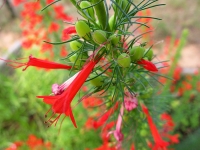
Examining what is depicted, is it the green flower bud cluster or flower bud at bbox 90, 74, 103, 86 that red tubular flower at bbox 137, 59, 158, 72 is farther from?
flower bud at bbox 90, 74, 103, 86

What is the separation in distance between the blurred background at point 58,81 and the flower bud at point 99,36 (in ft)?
2.77

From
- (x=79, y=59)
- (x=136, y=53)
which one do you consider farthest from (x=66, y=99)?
(x=136, y=53)

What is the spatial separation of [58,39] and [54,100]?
1.31m

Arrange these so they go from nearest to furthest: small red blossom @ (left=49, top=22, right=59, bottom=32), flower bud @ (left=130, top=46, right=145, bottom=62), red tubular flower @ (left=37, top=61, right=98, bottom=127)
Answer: red tubular flower @ (left=37, top=61, right=98, bottom=127)
flower bud @ (left=130, top=46, right=145, bottom=62)
small red blossom @ (left=49, top=22, right=59, bottom=32)

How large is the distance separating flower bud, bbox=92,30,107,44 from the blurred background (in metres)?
0.84

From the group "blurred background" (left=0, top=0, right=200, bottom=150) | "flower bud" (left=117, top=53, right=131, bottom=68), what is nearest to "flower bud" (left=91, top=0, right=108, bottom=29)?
"flower bud" (left=117, top=53, right=131, bottom=68)

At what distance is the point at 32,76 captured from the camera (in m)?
2.83

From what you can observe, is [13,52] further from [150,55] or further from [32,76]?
[150,55]

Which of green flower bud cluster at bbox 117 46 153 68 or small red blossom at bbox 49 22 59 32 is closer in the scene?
green flower bud cluster at bbox 117 46 153 68

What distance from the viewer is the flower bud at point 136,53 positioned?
94 centimetres

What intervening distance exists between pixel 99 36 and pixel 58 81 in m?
1.79

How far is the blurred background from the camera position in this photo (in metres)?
2.05

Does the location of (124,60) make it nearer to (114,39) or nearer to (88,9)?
(114,39)

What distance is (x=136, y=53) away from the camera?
0.94 meters
